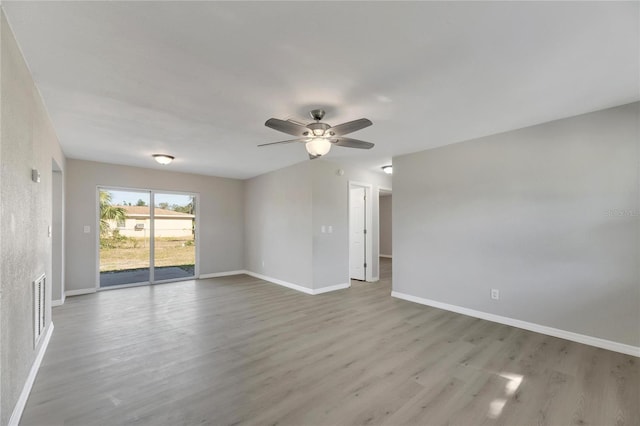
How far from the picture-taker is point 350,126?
8.50ft

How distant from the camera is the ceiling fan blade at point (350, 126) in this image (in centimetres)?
247

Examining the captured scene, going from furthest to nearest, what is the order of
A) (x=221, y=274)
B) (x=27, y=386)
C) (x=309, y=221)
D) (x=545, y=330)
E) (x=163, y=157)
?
(x=221, y=274), (x=309, y=221), (x=163, y=157), (x=545, y=330), (x=27, y=386)

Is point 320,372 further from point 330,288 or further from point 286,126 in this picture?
point 330,288

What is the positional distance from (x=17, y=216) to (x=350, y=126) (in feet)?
8.50

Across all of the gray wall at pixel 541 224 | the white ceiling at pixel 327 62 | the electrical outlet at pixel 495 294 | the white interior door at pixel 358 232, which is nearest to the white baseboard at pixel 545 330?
the gray wall at pixel 541 224

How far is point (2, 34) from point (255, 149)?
9.52 ft

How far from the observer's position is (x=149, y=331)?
3.38m

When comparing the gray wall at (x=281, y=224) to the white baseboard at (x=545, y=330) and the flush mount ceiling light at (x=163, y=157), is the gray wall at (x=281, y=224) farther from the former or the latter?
the white baseboard at (x=545, y=330)

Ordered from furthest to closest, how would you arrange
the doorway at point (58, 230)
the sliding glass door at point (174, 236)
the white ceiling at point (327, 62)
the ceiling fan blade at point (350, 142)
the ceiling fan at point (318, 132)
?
the sliding glass door at point (174, 236)
the doorway at point (58, 230)
the ceiling fan blade at point (350, 142)
the ceiling fan at point (318, 132)
the white ceiling at point (327, 62)

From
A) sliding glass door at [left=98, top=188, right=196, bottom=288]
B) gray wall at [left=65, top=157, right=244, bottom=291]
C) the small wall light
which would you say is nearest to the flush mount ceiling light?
gray wall at [left=65, top=157, right=244, bottom=291]

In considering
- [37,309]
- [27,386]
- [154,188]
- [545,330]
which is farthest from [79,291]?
[545,330]

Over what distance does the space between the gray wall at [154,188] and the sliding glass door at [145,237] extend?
18 centimetres

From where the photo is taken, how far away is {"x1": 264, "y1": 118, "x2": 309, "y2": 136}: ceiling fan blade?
2.44m

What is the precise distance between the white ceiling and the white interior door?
2.95 meters
